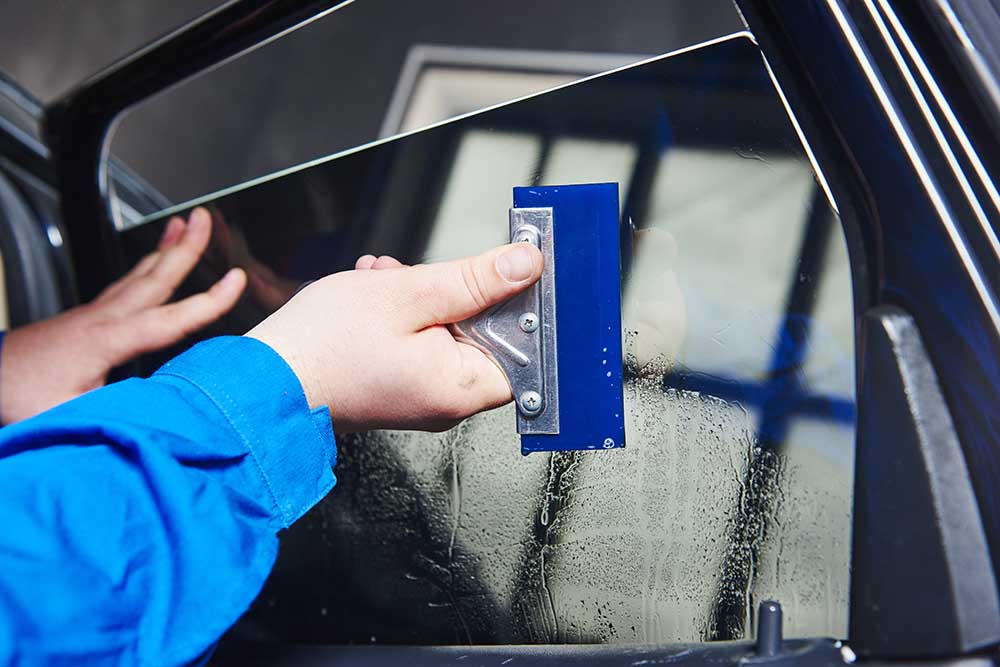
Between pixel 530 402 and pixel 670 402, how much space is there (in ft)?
0.31

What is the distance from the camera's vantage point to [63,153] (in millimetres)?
1099

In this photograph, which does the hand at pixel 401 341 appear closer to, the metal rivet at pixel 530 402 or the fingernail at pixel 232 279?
the metal rivet at pixel 530 402

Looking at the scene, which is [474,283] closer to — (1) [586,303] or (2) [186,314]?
(1) [586,303]

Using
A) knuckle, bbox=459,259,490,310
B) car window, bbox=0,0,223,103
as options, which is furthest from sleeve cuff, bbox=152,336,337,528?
car window, bbox=0,0,223,103

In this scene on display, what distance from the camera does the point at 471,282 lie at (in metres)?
0.55

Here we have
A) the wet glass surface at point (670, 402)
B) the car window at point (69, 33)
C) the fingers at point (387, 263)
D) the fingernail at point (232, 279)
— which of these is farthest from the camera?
the car window at point (69, 33)

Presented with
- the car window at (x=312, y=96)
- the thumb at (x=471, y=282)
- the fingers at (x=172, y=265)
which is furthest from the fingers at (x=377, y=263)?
the car window at (x=312, y=96)

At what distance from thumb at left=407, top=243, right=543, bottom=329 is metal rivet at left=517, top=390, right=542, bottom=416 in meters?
0.06

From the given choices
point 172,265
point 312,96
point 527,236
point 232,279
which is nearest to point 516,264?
point 527,236

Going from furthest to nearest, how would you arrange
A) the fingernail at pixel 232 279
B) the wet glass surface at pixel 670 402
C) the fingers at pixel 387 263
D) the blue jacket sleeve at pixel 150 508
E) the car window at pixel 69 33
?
1. the car window at pixel 69 33
2. the fingernail at pixel 232 279
3. the fingers at pixel 387 263
4. the wet glass surface at pixel 670 402
5. the blue jacket sleeve at pixel 150 508

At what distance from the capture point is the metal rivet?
1.85 feet

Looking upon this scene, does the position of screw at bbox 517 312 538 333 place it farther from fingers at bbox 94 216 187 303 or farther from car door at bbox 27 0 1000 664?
fingers at bbox 94 216 187 303

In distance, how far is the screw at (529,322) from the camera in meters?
0.55

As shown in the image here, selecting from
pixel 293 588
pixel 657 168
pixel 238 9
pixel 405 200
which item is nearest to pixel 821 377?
pixel 657 168
